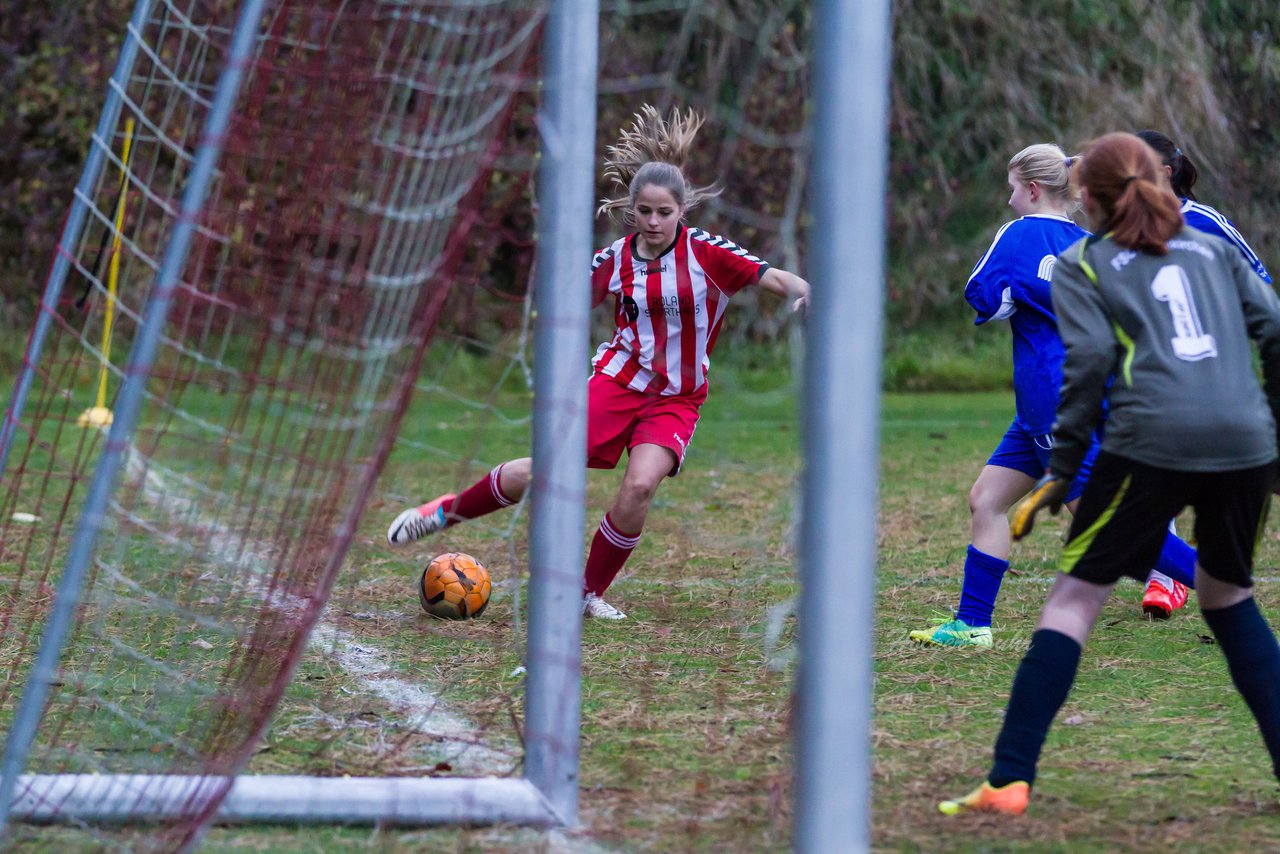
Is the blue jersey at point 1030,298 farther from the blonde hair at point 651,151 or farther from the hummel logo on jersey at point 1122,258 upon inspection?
the hummel logo on jersey at point 1122,258

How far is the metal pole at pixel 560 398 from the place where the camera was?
10.8 feet

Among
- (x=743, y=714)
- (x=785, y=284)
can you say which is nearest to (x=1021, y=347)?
(x=785, y=284)

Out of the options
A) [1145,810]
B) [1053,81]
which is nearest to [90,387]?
[1053,81]

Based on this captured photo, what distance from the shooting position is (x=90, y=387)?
48.5 feet

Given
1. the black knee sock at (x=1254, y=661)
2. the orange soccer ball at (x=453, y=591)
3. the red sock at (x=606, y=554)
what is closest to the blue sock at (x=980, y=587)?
the red sock at (x=606, y=554)

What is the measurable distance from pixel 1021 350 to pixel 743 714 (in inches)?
65.5

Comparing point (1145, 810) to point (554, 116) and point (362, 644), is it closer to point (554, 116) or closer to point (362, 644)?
point (554, 116)

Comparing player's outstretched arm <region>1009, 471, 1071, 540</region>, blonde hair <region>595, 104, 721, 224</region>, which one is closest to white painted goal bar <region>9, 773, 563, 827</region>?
player's outstretched arm <region>1009, 471, 1071, 540</region>

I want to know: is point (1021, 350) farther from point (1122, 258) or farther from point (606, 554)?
point (1122, 258)

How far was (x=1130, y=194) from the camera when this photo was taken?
10.9 ft

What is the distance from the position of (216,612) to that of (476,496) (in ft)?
3.26

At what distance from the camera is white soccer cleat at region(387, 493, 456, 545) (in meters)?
5.70

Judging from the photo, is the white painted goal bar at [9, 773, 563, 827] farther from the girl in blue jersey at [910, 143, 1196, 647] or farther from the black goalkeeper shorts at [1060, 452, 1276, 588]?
the girl in blue jersey at [910, 143, 1196, 647]

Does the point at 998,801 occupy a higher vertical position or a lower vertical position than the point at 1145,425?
lower
